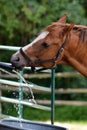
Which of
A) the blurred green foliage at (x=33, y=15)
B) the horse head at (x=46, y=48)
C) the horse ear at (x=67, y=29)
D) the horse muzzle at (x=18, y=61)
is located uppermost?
the blurred green foliage at (x=33, y=15)

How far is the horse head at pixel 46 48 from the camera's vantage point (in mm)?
4496

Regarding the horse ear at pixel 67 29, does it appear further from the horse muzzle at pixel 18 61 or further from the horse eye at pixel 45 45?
the horse muzzle at pixel 18 61

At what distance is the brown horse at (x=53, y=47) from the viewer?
14.8ft

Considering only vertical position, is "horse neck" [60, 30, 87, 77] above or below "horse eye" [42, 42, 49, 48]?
below

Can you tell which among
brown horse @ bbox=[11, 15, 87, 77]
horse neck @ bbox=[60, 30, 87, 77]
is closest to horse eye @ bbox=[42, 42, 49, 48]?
brown horse @ bbox=[11, 15, 87, 77]

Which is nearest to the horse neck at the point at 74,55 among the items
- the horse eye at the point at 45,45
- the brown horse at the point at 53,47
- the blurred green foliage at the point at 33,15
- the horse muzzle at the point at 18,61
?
the brown horse at the point at 53,47

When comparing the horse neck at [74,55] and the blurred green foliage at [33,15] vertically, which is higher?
the blurred green foliage at [33,15]

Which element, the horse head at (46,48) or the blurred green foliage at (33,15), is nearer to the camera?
the horse head at (46,48)

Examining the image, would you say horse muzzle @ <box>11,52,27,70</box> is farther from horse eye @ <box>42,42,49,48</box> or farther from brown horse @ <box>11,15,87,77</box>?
horse eye @ <box>42,42,49,48</box>

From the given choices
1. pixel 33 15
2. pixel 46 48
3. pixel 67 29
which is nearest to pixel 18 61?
pixel 46 48

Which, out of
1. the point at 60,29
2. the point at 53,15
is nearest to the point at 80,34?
the point at 60,29

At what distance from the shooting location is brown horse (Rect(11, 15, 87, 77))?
4504 mm

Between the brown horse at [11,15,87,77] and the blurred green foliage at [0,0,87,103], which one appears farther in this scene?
the blurred green foliage at [0,0,87,103]

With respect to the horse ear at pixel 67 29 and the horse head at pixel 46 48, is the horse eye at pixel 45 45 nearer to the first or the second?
the horse head at pixel 46 48
